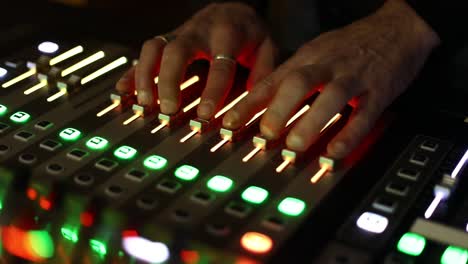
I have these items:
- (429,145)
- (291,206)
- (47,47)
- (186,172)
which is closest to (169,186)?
(186,172)

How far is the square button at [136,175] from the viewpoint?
0.94m

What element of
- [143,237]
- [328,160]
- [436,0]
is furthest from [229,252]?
[436,0]

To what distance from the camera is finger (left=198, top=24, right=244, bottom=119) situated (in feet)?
3.65

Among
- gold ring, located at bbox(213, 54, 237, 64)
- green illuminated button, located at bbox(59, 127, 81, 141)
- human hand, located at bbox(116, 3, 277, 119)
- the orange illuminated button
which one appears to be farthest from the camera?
gold ring, located at bbox(213, 54, 237, 64)

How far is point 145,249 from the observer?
33.8 inches

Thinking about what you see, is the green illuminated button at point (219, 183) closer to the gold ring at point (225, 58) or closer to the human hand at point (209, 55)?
the human hand at point (209, 55)

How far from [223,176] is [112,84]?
0.34 metres

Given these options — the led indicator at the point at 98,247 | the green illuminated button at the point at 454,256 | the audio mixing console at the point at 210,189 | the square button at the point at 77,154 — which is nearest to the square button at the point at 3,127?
the audio mixing console at the point at 210,189

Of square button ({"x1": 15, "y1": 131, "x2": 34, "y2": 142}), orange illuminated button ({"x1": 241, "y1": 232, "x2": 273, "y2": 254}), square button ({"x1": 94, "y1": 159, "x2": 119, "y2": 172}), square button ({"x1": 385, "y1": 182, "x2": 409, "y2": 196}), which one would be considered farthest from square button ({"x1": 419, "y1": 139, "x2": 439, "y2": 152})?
square button ({"x1": 15, "y1": 131, "x2": 34, "y2": 142})

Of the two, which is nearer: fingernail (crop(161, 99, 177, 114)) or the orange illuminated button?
the orange illuminated button

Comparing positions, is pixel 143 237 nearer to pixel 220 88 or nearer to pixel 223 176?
pixel 223 176

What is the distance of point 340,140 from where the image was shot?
1017 millimetres

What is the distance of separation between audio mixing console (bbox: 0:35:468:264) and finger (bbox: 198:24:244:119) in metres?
0.03

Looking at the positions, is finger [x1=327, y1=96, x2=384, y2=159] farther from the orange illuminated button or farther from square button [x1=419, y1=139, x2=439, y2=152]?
the orange illuminated button
